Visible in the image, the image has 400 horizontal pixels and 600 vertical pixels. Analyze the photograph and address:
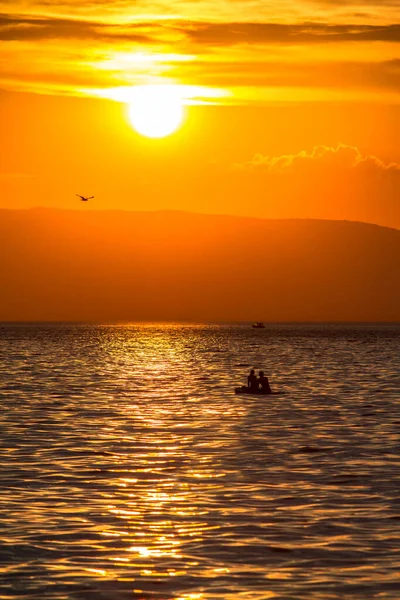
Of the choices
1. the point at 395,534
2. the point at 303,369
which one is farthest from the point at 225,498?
the point at 303,369

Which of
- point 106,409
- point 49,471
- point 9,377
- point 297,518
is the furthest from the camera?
point 9,377

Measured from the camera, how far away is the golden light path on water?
21.8 meters

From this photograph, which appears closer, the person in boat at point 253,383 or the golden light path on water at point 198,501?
the golden light path on water at point 198,501

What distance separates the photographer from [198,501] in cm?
2969

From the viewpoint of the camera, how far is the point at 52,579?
2164 centimetres

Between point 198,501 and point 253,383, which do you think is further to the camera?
point 253,383

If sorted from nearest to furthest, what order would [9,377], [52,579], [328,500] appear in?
[52,579] → [328,500] → [9,377]

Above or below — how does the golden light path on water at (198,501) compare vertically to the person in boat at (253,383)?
below

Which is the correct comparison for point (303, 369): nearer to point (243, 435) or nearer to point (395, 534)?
point (243, 435)

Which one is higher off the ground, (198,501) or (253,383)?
(253,383)

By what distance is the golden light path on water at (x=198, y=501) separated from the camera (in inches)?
858

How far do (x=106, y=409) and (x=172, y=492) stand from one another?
28724mm

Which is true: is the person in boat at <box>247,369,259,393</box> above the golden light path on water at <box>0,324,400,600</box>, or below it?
above

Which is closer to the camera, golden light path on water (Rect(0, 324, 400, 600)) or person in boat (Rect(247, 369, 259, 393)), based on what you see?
golden light path on water (Rect(0, 324, 400, 600))
